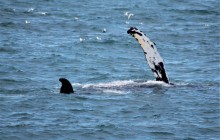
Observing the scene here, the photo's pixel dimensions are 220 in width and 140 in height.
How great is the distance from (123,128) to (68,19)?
1961cm

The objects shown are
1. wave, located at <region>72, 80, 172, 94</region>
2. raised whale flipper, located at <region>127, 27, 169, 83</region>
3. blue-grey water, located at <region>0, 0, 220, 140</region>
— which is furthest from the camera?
raised whale flipper, located at <region>127, 27, 169, 83</region>

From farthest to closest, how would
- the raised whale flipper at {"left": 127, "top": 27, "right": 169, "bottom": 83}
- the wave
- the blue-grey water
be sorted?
the raised whale flipper at {"left": 127, "top": 27, "right": 169, "bottom": 83}
the wave
the blue-grey water

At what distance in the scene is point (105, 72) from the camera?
79.2 ft

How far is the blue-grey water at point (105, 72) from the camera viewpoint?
16906 millimetres

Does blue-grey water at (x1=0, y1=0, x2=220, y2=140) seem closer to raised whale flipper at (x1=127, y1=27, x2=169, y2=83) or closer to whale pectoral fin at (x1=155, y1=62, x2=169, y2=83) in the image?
whale pectoral fin at (x1=155, y1=62, x2=169, y2=83)

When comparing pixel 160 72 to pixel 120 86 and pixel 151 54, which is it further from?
pixel 120 86

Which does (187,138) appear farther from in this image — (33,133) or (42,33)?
(42,33)

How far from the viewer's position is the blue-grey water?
16906 millimetres

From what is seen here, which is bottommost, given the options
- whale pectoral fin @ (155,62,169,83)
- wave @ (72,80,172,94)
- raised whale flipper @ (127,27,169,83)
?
wave @ (72,80,172,94)

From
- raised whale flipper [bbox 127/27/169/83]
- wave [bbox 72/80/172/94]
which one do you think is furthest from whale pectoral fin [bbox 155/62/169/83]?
wave [bbox 72/80/172/94]

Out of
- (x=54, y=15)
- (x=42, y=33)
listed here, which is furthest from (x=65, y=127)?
(x=54, y=15)

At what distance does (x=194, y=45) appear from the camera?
96.2 ft

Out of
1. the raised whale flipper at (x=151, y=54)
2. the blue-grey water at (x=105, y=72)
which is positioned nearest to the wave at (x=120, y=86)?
the blue-grey water at (x=105, y=72)

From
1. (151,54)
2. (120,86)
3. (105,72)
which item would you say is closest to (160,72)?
(151,54)
